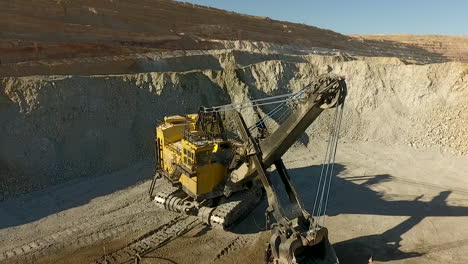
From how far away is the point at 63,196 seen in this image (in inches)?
508

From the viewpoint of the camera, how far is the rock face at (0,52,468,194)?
45.7ft

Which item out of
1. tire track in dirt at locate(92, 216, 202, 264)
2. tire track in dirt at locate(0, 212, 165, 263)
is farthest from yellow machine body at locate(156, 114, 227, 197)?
tire track in dirt at locate(0, 212, 165, 263)

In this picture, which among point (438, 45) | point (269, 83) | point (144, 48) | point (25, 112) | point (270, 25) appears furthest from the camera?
point (438, 45)

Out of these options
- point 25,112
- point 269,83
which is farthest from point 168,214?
point 269,83

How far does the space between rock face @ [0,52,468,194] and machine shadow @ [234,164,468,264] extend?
4.39 metres

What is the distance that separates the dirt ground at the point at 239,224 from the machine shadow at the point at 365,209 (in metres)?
0.03

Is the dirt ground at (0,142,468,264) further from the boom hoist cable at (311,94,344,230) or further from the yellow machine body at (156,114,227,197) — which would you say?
the yellow machine body at (156,114,227,197)

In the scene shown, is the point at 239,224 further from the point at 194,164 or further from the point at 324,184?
the point at 324,184

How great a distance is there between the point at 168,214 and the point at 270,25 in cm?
2951

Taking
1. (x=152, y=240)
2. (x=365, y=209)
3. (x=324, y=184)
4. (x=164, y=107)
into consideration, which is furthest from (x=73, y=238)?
(x=365, y=209)

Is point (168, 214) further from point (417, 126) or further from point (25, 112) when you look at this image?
point (417, 126)

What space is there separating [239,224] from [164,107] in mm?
7895

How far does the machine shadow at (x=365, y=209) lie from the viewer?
10.7 meters

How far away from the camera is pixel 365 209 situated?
43.1 feet
